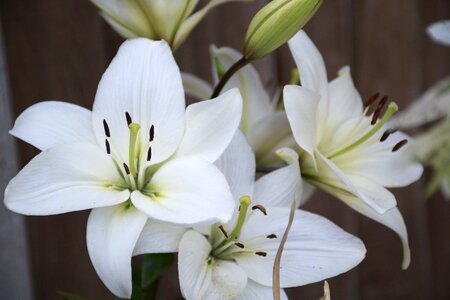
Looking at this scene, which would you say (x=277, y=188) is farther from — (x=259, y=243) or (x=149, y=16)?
(x=149, y=16)

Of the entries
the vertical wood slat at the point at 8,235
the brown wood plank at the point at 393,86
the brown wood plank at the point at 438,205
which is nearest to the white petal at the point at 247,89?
the vertical wood slat at the point at 8,235

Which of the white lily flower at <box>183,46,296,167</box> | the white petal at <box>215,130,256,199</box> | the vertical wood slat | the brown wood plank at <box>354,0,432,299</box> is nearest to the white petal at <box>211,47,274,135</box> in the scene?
the white lily flower at <box>183,46,296,167</box>

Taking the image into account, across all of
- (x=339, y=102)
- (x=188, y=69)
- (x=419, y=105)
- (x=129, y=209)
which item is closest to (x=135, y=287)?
(x=129, y=209)

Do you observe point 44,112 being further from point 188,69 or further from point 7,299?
point 188,69

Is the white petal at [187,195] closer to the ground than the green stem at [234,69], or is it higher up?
closer to the ground

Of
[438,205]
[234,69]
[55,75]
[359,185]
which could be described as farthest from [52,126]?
[438,205]

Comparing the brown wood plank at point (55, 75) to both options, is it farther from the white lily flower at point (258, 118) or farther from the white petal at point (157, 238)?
the white petal at point (157, 238)

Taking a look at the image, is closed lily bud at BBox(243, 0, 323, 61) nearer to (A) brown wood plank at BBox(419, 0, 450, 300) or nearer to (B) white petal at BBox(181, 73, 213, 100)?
(B) white petal at BBox(181, 73, 213, 100)
